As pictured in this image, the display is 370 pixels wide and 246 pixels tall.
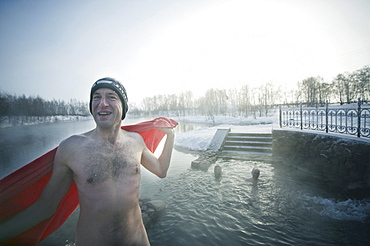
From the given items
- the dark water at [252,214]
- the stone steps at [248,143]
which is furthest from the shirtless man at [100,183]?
the stone steps at [248,143]

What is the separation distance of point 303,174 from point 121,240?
7251 millimetres

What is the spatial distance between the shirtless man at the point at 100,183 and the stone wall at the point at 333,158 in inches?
249

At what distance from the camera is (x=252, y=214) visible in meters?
3.93

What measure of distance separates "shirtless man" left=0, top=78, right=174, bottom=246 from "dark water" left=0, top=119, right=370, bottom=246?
2.31 meters

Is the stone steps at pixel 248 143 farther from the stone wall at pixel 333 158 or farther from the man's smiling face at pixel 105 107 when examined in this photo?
the man's smiling face at pixel 105 107

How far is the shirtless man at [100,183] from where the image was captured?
4.69 feet

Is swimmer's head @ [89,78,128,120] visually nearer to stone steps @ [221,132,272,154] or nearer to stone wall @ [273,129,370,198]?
stone wall @ [273,129,370,198]

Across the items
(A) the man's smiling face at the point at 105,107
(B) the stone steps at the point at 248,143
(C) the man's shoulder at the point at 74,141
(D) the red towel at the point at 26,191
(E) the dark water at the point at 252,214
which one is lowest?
(E) the dark water at the point at 252,214

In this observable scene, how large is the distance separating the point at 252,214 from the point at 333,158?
3944 mm

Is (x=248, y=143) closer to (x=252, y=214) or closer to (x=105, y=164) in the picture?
(x=252, y=214)

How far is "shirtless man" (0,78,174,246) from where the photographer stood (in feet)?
4.69

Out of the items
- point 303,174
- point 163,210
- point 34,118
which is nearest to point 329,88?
point 303,174

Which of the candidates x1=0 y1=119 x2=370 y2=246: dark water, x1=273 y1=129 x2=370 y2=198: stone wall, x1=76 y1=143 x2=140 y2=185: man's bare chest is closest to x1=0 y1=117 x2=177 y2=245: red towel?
x1=76 y1=143 x2=140 y2=185: man's bare chest

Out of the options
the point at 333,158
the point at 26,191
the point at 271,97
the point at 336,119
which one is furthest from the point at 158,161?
the point at 271,97
